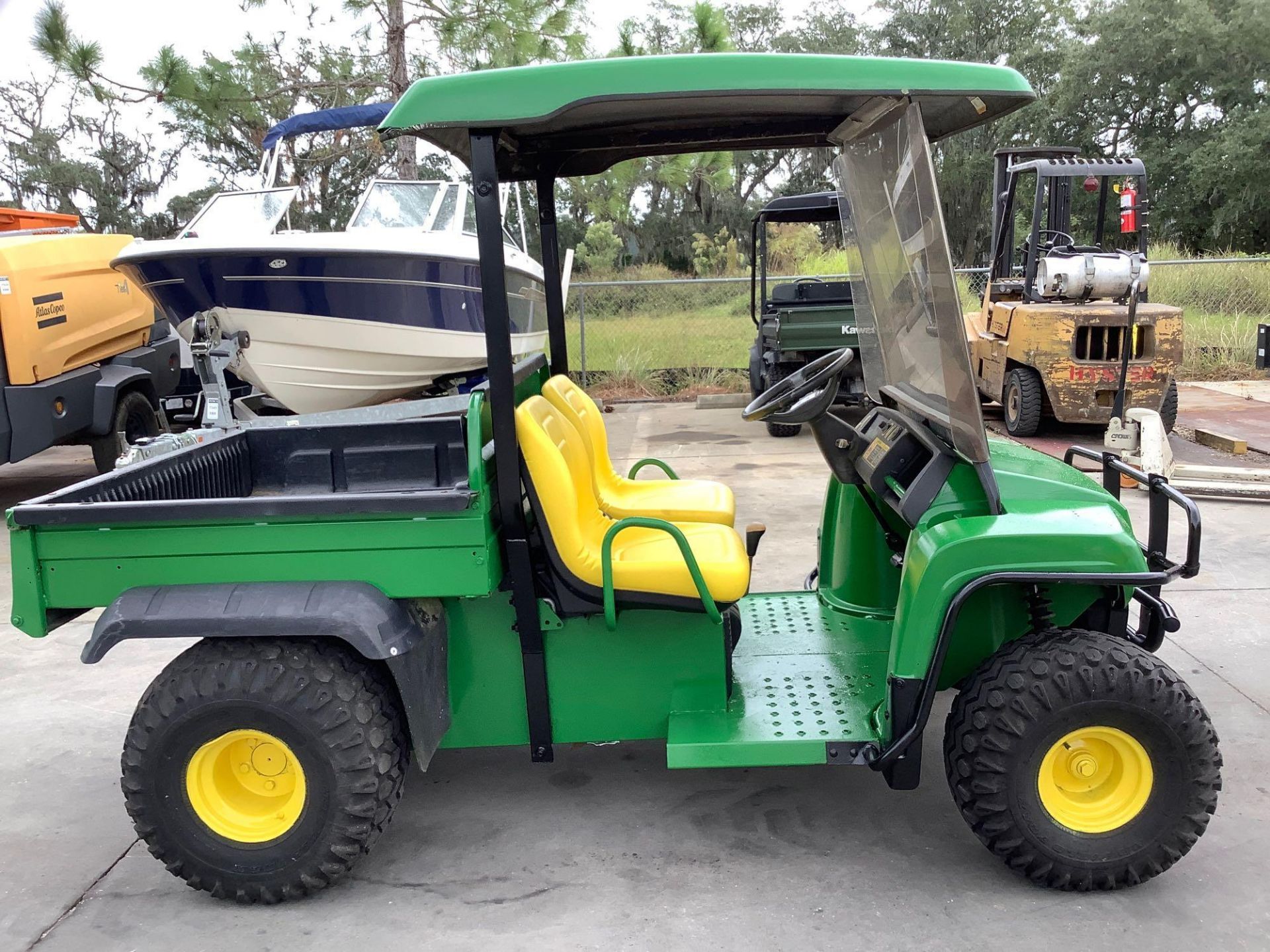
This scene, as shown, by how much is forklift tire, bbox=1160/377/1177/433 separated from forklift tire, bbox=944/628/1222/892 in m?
6.54

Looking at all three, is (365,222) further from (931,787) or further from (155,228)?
(155,228)

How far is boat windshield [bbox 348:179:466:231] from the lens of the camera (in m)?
8.50

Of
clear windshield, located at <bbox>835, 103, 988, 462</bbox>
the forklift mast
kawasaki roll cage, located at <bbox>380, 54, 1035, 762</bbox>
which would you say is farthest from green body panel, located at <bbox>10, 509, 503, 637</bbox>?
the forklift mast

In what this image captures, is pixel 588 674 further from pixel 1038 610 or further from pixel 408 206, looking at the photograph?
pixel 408 206

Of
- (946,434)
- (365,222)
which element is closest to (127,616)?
(946,434)

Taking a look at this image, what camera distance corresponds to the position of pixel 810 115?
3.03 metres

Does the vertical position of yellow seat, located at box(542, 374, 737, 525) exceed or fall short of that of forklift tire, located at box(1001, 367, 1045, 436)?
it exceeds it

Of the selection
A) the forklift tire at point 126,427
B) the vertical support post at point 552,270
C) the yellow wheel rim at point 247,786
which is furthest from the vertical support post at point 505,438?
the forklift tire at point 126,427

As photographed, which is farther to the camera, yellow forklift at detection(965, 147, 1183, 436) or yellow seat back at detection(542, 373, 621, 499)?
yellow forklift at detection(965, 147, 1183, 436)

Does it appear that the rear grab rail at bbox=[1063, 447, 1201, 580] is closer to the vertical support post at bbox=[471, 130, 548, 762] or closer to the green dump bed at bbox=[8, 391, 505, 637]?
the vertical support post at bbox=[471, 130, 548, 762]

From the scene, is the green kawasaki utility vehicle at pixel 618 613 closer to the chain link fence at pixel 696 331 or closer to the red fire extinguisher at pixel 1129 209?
the red fire extinguisher at pixel 1129 209

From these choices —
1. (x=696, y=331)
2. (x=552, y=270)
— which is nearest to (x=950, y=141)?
(x=696, y=331)

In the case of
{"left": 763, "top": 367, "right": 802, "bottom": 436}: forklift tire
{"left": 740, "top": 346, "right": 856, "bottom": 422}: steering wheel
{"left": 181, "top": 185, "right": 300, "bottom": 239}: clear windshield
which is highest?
{"left": 181, "top": 185, "right": 300, "bottom": 239}: clear windshield

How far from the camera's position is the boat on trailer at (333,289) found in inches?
293
